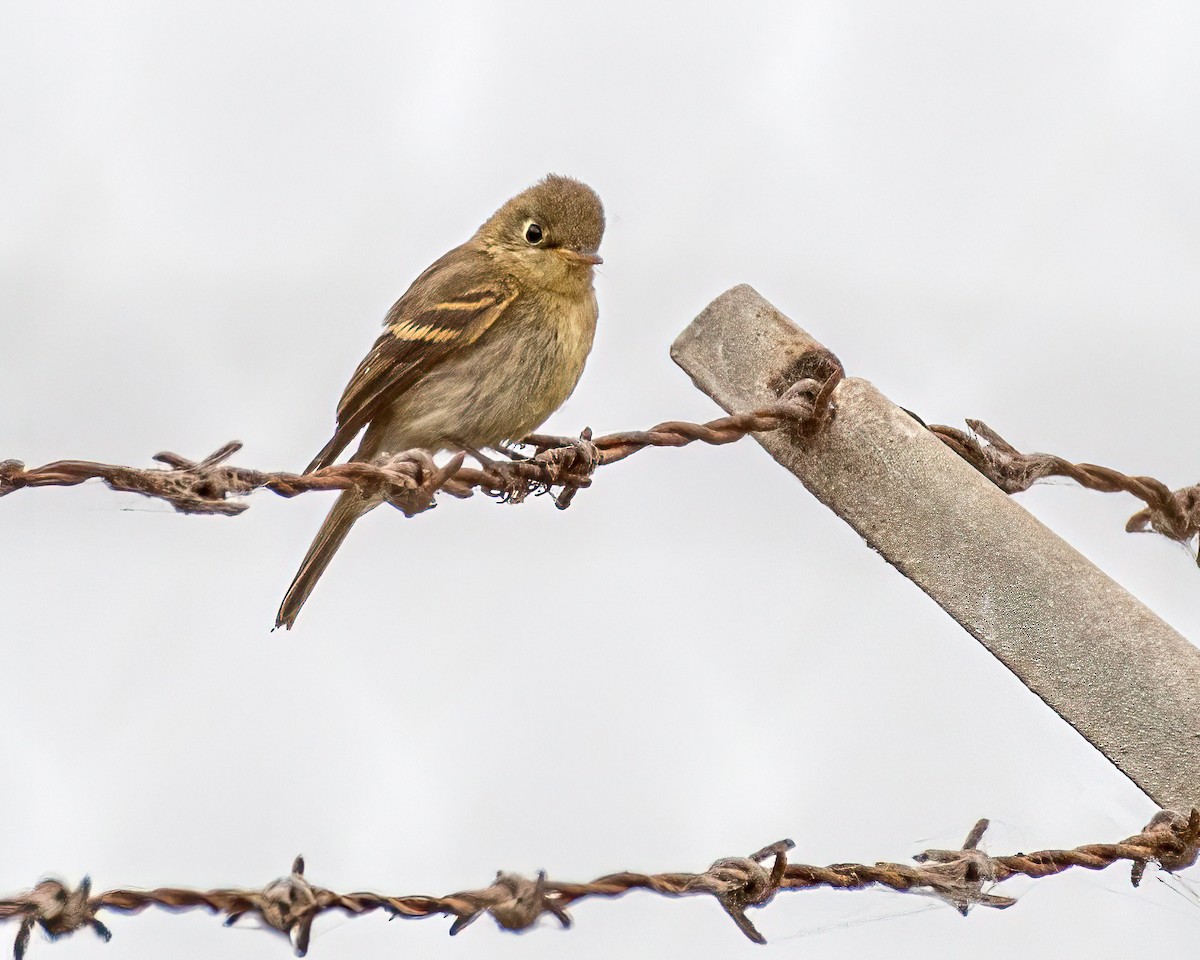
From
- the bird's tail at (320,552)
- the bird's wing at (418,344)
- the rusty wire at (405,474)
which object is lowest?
the rusty wire at (405,474)

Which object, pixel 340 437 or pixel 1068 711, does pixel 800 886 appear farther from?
pixel 340 437

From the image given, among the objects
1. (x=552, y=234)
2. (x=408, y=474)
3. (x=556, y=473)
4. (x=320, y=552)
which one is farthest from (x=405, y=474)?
(x=552, y=234)

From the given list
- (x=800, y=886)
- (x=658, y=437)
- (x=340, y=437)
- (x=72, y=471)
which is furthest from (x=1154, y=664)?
(x=340, y=437)

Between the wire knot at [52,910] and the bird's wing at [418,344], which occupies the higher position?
the bird's wing at [418,344]

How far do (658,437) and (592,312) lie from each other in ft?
5.56

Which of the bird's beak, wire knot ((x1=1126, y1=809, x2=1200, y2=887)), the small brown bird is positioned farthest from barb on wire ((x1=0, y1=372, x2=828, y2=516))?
wire knot ((x1=1126, y1=809, x2=1200, y2=887))

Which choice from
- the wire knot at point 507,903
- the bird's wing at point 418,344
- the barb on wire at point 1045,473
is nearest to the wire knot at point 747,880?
the wire knot at point 507,903

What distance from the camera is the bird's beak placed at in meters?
4.66

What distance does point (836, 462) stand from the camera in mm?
3328

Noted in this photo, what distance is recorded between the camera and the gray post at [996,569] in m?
2.89

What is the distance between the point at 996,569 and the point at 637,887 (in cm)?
121

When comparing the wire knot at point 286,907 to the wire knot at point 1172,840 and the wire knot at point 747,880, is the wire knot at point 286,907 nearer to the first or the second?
the wire knot at point 747,880

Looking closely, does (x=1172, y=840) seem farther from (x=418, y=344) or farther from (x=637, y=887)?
(x=418, y=344)

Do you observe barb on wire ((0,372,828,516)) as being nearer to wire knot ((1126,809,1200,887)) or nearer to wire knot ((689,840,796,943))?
wire knot ((689,840,796,943))
